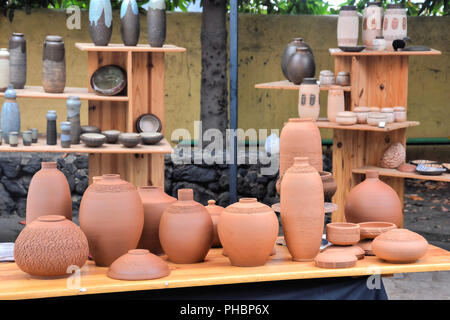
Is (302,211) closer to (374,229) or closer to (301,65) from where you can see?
(374,229)

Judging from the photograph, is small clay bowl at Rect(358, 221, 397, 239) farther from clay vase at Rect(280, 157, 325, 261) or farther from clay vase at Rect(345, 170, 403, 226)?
clay vase at Rect(280, 157, 325, 261)

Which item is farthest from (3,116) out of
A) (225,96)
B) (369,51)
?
(225,96)

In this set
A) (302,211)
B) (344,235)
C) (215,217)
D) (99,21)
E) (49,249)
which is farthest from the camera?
(99,21)

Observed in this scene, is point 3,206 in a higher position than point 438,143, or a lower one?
lower

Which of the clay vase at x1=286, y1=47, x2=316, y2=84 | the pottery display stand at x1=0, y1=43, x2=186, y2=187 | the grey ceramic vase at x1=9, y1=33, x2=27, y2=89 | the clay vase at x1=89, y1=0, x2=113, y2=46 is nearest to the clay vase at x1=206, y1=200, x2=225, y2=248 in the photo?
the pottery display stand at x1=0, y1=43, x2=186, y2=187

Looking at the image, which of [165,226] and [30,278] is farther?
[165,226]

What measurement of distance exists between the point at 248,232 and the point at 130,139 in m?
1.36

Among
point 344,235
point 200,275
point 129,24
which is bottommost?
point 200,275

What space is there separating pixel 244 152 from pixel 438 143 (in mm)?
2665

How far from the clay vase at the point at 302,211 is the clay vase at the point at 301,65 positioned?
2.35m

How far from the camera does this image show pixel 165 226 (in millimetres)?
3408

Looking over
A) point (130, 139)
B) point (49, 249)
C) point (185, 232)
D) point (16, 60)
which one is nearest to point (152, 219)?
point (185, 232)

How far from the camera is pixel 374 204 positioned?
12.7 ft

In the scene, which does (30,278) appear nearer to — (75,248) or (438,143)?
(75,248)
